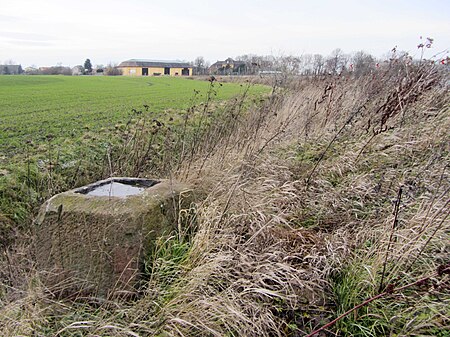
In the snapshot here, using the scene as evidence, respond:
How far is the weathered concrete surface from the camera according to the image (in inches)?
102

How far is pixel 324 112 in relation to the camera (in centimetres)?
695

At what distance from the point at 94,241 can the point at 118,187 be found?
73cm

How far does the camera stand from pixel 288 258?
280 centimetres

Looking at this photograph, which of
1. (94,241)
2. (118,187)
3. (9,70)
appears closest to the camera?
(94,241)

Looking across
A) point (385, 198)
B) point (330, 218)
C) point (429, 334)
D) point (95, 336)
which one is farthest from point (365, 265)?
point (95, 336)

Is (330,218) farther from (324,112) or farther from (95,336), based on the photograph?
(324,112)

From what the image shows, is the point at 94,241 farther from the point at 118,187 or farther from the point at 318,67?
the point at 318,67

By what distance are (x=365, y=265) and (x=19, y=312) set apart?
2.26 meters

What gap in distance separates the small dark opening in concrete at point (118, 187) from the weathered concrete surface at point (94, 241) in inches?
10.8

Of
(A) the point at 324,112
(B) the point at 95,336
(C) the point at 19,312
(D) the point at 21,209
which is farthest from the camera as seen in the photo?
(A) the point at 324,112

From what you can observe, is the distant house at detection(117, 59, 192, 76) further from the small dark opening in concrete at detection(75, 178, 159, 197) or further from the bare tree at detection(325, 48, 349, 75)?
the small dark opening in concrete at detection(75, 178, 159, 197)

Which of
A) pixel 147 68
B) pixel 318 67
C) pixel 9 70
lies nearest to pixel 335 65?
pixel 318 67

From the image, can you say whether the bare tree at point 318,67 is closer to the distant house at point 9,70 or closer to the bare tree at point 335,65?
the bare tree at point 335,65

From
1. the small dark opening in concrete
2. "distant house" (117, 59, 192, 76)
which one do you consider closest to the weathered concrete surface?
the small dark opening in concrete
